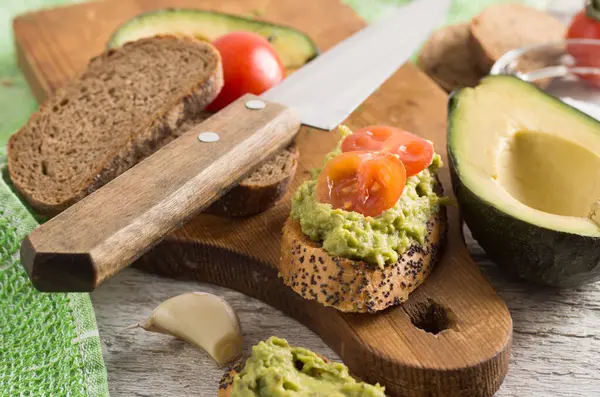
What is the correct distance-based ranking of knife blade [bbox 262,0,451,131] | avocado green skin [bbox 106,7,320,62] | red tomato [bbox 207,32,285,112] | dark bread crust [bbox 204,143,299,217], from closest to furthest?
dark bread crust [bbox 204,143,299,217] → knife blade [bbox 262,0,451,131] → red tomato [bbox 207,32,285,112] → avocado green skin [bbox 106,7,320,62]

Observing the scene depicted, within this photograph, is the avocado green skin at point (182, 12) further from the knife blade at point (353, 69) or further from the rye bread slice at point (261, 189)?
the rye bread slice at point (261, 189)

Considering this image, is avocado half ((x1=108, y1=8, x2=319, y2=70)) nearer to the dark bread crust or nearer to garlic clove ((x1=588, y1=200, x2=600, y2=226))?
the dark bread crust

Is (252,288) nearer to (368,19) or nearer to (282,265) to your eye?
(282,265)

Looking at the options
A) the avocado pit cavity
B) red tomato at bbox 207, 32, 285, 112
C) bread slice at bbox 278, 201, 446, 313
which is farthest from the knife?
the avocado pit cavity

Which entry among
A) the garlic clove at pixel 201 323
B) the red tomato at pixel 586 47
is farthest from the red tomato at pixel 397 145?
the red tomato at pixel 586 47

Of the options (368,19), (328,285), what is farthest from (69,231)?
(368,19)

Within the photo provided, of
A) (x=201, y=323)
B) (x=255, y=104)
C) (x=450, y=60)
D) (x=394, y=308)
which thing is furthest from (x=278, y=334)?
(x=450, y=60)
